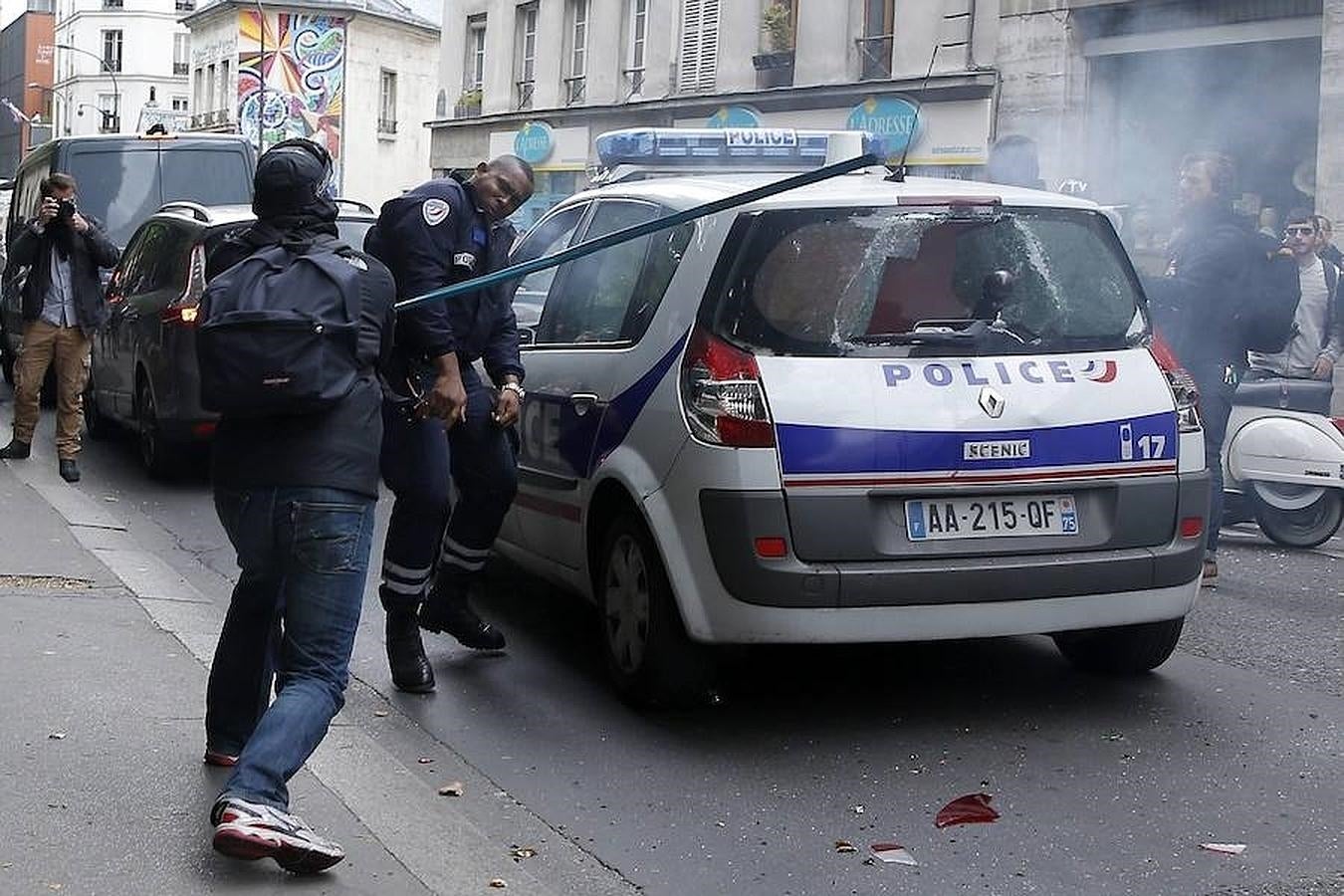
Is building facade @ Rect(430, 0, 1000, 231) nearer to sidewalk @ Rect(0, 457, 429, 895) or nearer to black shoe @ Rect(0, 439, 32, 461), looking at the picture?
black shoe @ Rect(0, 439, 32, 461)

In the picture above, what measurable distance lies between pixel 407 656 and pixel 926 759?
1.65m

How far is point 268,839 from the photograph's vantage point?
13.1 ft

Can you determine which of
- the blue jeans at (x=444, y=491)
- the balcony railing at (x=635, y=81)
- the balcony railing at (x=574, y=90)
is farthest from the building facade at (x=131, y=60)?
the blue jeans at (x=444, y=491)

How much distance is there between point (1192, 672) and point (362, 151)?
5897 centimetres

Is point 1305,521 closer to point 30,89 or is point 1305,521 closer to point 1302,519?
point 1302,519

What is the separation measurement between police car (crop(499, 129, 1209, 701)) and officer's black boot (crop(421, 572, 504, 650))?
58 centimetres

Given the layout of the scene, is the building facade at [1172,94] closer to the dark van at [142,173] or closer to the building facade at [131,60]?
the dark van at [142,173]

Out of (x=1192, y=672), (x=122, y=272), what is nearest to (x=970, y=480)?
(x=1192, y=672)

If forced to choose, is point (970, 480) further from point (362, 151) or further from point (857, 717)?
point (362, 151)

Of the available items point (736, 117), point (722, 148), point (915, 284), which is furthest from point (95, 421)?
point (736, 117)

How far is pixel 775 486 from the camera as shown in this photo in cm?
529

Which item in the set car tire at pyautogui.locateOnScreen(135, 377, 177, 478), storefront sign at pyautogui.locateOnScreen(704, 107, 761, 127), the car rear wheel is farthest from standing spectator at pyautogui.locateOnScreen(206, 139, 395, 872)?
storefront sign at pyautogui.locateOnScreen(704, 107, 761, 127)

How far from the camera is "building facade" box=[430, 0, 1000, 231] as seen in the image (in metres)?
24.7

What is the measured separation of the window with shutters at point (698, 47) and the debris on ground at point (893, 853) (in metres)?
26.4
